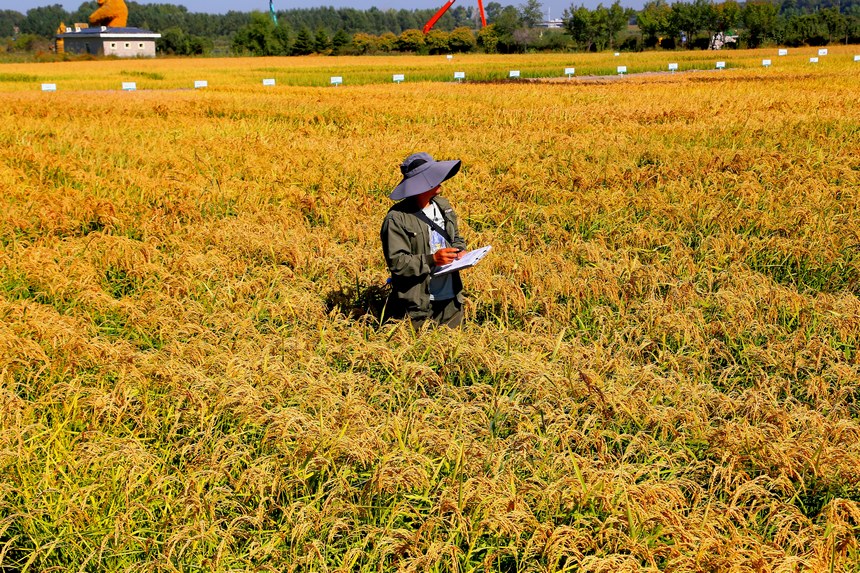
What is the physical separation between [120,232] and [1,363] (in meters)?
3.07

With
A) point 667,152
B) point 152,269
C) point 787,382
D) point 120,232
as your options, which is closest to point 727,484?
point 787,382

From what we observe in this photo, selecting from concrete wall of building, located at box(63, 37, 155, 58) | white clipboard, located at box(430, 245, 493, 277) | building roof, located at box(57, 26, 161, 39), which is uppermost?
building roof, located at box(57, 26, 161, 39)

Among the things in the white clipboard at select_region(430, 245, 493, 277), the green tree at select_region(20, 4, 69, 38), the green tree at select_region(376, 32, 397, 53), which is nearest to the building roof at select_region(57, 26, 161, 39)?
the green tree at select_region(376, 32, 397, 53)

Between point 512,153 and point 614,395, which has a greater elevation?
point 512,153

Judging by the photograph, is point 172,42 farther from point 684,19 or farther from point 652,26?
point 684,19

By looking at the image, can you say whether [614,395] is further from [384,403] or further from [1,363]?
[1,363]

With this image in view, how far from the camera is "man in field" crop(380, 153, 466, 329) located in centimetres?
399

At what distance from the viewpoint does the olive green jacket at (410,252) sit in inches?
157

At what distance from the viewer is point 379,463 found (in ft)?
9.07

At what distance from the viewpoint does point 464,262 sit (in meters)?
3.83

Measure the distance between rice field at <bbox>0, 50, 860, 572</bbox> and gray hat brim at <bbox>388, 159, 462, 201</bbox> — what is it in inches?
28.5

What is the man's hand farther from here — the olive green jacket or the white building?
the white building

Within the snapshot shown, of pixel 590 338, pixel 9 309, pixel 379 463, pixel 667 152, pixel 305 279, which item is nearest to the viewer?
pixel 379 463

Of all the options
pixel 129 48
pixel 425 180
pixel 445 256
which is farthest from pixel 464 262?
pixel 129 48
